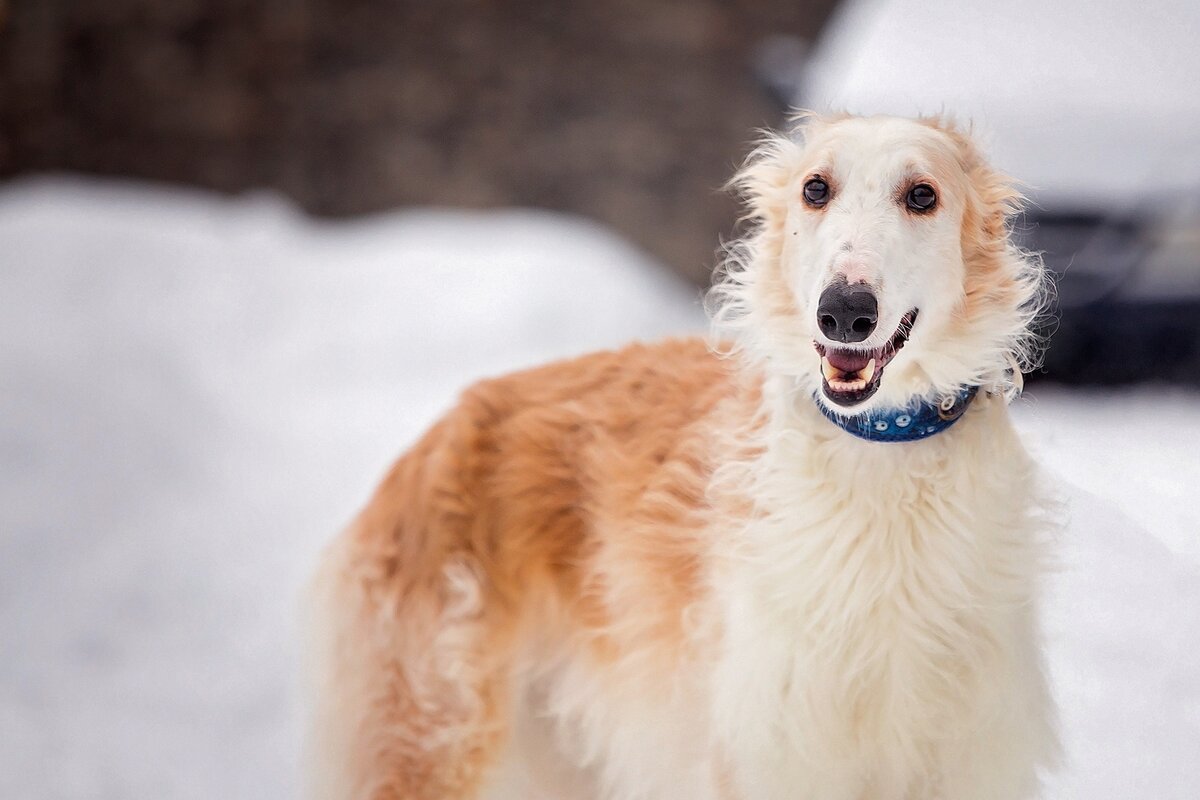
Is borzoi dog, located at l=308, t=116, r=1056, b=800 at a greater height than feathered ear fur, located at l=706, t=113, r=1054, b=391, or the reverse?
feathered ear fur, located at l=706, t=113, r=1054, b=391

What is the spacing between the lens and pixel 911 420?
178 centimetres

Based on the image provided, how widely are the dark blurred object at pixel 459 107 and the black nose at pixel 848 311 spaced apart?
6.63m

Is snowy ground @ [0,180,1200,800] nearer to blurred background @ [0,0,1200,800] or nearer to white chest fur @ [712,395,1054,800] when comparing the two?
blurred background @ [0,0,1200,800]

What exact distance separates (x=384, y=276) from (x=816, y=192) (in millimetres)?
5142

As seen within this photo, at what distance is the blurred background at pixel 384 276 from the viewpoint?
2703 mm

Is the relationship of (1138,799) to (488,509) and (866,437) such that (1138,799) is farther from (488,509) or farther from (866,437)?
(488,509)

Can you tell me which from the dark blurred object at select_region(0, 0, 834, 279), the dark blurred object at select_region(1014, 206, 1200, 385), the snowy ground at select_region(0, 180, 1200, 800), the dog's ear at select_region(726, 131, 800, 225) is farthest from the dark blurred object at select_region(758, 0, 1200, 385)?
the dark blurred object at select_region(0, 0, 834, 279)

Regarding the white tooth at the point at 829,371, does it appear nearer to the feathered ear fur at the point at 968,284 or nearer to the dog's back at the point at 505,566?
the feathered ear fur at the point at 968,284

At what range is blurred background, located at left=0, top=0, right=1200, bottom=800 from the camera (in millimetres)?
2703

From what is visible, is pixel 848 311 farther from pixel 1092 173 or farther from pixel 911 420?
pixel 1092 173

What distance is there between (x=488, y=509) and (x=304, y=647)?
53 centimetres

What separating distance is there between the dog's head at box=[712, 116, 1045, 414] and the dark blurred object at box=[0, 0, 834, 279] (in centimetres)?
633

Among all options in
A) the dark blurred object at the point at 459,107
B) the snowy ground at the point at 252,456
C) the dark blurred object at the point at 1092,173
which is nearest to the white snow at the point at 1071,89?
the dark blurred object at the point at 1092,173

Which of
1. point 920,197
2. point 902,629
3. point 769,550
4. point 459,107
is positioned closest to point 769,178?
point 920,197
